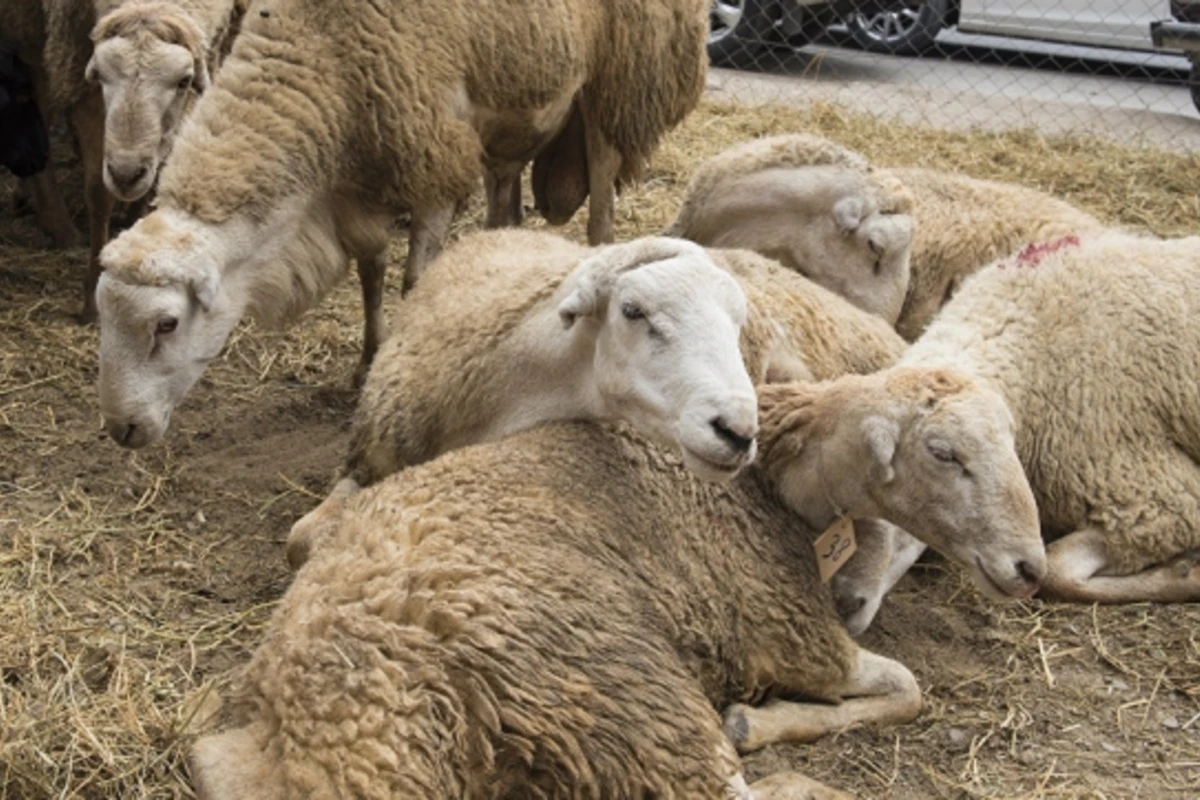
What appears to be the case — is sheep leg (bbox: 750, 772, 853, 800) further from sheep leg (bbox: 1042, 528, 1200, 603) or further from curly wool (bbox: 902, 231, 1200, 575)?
curly wool (bbox: 902, 231, 1200, 575)

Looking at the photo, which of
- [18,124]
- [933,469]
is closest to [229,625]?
[933,469]

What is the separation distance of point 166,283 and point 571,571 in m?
1.96

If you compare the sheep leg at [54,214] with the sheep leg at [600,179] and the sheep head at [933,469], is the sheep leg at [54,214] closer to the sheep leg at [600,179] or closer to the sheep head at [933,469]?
the sheep leg at [600,179]

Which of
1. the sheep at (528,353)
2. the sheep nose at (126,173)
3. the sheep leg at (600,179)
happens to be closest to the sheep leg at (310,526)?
the sheep at (528,353)

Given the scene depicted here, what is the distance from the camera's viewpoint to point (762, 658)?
147 inches

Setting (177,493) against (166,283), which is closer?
(166,283)

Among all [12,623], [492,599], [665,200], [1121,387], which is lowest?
[665,200]

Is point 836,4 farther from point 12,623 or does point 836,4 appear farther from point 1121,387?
point 12,623

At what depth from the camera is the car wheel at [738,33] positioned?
437 inches

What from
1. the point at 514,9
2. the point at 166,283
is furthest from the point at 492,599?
the point at 514,9

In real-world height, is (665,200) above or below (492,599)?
below

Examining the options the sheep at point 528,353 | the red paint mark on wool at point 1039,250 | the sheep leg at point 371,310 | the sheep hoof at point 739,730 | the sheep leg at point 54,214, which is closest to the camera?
the sheep hoof at point 739,730

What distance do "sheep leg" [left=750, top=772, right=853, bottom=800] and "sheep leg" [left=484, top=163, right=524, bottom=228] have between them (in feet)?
11.5

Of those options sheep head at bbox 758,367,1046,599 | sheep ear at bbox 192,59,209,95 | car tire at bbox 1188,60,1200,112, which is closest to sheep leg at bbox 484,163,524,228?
sheep ear at bbox 192,59,209,95
